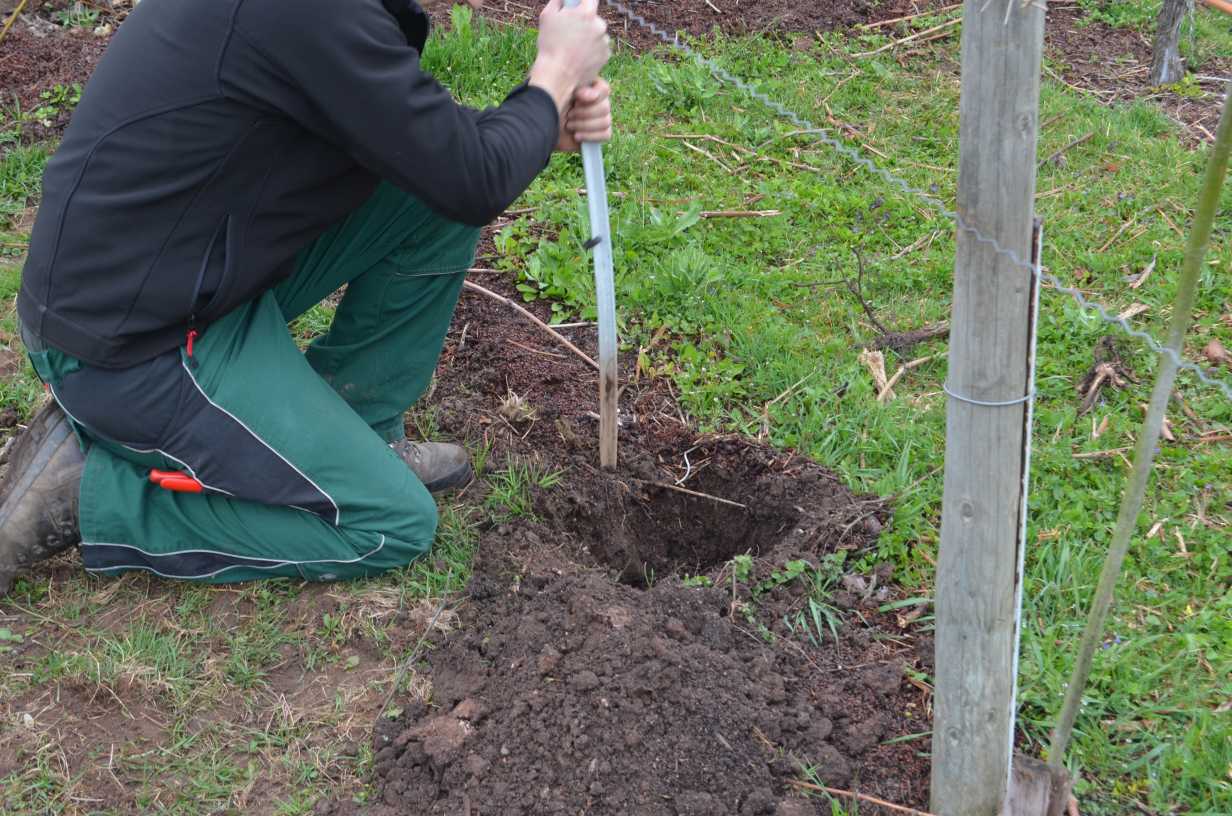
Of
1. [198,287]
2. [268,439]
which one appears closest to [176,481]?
[268,439]

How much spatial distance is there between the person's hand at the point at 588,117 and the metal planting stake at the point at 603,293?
0.11ft

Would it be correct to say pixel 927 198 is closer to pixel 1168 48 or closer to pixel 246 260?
pixel 1168 48

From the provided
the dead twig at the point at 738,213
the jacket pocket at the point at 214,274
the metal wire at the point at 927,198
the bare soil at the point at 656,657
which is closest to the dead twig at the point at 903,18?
the metal wire at the point at 927,198

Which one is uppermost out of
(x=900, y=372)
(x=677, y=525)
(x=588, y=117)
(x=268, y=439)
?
(x=588, y=117)

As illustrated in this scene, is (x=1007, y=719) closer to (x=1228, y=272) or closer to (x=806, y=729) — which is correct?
(x=806, y=729)

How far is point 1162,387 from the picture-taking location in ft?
5.22

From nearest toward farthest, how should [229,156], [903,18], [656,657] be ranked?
[229,156]
[656,657]
[903,18]

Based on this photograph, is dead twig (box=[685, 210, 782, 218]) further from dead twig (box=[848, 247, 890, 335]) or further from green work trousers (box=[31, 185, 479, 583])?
green work trousers (box=[31, 185, 479, 583])

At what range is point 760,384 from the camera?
11.2 ft

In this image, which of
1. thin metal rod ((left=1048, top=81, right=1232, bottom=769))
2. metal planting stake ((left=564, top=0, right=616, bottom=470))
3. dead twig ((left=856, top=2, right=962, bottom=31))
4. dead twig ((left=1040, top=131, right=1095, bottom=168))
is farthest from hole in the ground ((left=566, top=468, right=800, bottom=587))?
dead twig ((left=856, top=2, right=962, bottom=31))

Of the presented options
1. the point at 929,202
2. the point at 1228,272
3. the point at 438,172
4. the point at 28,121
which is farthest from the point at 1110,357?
the point at 28,121

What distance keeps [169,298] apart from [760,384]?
1757 millimetres

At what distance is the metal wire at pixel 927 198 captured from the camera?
160 centimetres

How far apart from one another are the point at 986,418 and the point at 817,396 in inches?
63.9
